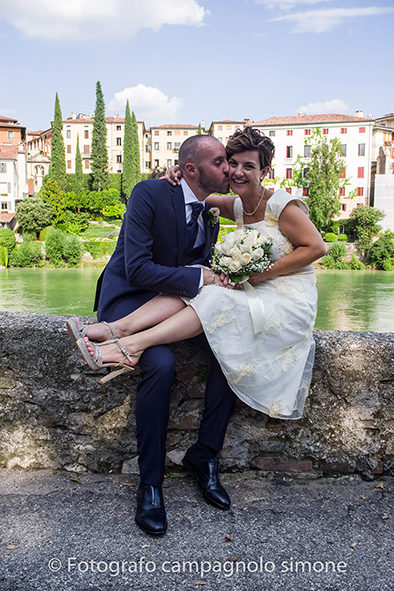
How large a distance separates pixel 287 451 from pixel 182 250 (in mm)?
1227

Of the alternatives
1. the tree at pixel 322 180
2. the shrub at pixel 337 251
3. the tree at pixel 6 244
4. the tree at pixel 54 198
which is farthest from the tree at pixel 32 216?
the shrub at pixel 337 251

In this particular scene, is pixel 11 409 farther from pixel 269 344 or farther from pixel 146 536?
pixel 269 344

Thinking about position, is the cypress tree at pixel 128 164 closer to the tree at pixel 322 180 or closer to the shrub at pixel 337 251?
the tree at pixel 322 180

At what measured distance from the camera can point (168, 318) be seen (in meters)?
2.64

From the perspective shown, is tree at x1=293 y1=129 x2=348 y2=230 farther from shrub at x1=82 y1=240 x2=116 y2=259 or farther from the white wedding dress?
the white wedding dress

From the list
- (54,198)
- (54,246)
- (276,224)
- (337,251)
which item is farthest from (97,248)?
(276,224)

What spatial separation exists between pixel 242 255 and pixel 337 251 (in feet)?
173

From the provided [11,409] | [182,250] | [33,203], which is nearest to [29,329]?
[11,409]

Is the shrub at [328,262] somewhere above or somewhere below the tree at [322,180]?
below

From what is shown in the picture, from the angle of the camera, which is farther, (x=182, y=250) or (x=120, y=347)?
(x=182, y=250)

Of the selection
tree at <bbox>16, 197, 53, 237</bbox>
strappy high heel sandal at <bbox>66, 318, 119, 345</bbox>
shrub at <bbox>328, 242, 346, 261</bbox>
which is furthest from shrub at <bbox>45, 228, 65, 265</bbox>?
strappy high heel sandal at <bbox>66, 318, 119, 345</bbox>

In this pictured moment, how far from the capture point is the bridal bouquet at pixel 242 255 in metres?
2.73

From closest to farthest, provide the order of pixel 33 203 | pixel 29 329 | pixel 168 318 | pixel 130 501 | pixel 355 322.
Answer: pixel 130 501 → pixel 168 318 → pixel 29 329 → pixel 355 322 → pixel 33 203

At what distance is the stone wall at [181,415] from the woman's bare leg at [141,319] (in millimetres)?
253
